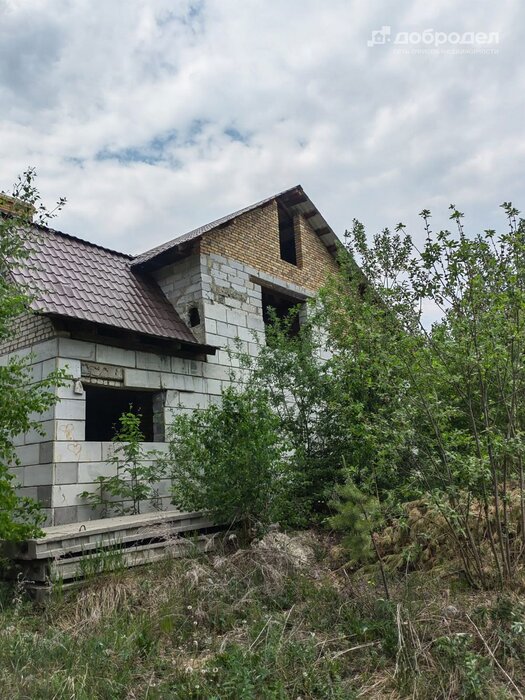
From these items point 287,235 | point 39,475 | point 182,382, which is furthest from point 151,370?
point 287,235

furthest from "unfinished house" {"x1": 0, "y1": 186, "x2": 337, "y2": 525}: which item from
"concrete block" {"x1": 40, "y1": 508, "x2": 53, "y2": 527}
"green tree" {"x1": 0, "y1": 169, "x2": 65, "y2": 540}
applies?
"green tree" {"x1": 0, "y1": 169, "x2": 65, "y2": 540}

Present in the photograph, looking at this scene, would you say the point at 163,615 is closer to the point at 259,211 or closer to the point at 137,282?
the point at 137,282

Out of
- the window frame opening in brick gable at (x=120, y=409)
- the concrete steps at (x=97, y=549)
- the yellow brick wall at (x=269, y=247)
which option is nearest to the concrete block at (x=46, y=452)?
the window frame opening in brick gable at (x=120, y=409)

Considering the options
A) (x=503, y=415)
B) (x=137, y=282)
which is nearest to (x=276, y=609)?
(x=503, y=415)

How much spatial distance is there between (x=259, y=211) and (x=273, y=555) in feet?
27.1

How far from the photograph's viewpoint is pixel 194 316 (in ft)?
33.4

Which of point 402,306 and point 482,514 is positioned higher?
point 402,306

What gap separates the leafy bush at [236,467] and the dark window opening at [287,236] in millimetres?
6984

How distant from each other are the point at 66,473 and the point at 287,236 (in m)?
8.30

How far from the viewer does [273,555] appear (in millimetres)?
5586

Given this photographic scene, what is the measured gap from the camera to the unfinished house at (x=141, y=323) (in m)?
7.53

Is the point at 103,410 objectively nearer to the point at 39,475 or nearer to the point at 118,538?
the point at 39,475

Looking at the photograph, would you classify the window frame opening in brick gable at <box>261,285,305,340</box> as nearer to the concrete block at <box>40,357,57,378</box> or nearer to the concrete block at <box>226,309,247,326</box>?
the concrete block at <box>226,309,247,326</box>

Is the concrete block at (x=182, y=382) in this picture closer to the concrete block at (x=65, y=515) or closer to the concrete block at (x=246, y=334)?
the concrete block at (x=246, y=334)
